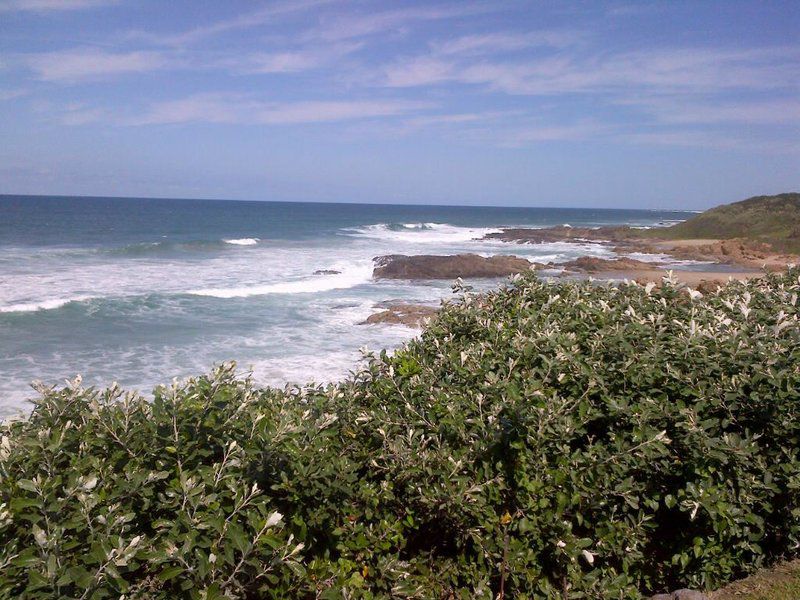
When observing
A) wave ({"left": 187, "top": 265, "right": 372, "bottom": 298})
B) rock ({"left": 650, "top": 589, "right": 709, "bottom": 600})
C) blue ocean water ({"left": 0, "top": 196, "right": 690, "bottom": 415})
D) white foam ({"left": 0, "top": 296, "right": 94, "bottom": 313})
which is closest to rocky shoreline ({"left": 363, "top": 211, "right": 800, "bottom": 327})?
blue ocean water ({"left": 0, "top": 196, "right": 690, "bottom": 415})

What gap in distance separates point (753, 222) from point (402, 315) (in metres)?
49.7

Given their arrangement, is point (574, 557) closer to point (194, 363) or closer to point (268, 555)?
point (268, 555)

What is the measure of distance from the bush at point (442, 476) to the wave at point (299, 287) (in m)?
21.9

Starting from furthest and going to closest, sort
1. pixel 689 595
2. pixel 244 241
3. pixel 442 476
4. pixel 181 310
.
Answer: pixel 244 241 < pixel 181 310 < pixel 689 595 < pixel 442 476

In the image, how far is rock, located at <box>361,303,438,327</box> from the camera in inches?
774

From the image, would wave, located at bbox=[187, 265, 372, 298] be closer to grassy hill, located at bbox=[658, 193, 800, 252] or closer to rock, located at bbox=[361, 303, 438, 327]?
rock, located at bbox=[361, 303, 438, 327]

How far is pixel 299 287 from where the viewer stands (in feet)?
89.8

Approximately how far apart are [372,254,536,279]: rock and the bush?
2715 centimetres

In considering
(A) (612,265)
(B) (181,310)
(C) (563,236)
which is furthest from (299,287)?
(C) (563,236)

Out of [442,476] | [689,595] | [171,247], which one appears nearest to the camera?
[442,476]

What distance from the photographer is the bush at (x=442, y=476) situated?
9.05ft

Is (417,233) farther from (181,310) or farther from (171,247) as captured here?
(181,310)

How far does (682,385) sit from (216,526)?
9.43 ft

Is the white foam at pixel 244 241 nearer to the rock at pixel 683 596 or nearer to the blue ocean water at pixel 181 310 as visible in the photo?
the blue ocean water at pixel 181 310
